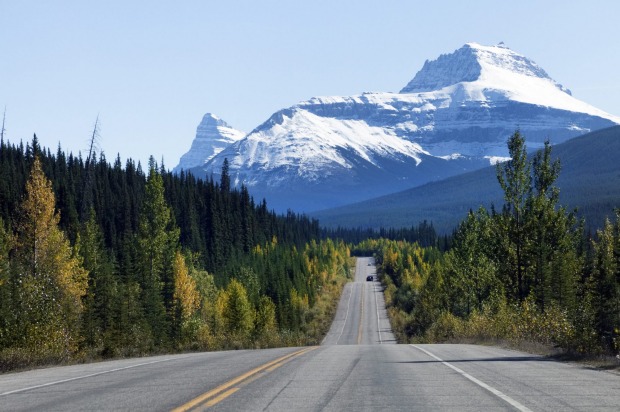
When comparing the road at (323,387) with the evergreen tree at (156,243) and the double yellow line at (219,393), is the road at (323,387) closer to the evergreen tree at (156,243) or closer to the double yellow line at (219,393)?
the double yellow line at (219,393)

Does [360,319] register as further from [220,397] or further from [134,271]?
[220,397]

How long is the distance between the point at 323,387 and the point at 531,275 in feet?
109

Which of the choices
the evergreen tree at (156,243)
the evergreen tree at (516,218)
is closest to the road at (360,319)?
the evergreen tree at (156,243)

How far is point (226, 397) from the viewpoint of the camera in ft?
40.4

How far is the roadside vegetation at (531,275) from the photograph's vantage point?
→ 2786cm

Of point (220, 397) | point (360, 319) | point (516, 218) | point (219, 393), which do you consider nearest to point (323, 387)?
point (219, 393)

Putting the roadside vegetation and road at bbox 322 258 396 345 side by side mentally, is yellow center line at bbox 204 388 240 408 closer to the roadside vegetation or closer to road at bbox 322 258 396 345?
the roadside vegetation

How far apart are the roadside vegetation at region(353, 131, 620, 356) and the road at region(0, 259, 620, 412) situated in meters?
7.94

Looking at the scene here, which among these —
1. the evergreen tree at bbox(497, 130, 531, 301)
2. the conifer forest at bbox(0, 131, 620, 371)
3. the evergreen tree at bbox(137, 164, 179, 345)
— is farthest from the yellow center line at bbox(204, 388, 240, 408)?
the evergreen tree at bbox(137, 164, 179, 345)

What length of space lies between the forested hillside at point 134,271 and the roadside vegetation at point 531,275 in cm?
1425

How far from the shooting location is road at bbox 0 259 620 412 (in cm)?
1156

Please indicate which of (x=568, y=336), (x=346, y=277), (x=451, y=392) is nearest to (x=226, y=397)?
(x=451, y=392)

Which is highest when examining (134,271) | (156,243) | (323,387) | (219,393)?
(156,243)

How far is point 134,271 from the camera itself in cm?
7769
